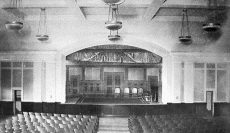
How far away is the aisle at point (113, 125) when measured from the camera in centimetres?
1054

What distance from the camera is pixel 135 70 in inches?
710

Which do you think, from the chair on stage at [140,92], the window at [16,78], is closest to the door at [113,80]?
the chair on stage at [140,92]

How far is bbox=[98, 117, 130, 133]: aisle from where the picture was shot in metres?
10.5

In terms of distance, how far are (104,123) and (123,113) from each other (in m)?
1.48

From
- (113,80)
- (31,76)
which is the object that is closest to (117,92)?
(113,80)

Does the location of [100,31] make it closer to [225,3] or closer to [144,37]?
[144,37]

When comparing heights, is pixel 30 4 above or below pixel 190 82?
above

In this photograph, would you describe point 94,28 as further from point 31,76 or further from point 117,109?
point 117,109

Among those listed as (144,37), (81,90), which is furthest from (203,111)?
(81,90)

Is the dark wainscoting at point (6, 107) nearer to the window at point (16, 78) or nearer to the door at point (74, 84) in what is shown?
the window at point (16, 78)

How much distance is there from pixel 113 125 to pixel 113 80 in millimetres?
6972

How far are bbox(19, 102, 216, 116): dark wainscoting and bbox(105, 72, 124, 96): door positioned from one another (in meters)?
5.45

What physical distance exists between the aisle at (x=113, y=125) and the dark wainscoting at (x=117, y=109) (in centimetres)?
61

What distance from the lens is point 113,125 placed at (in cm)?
1124
